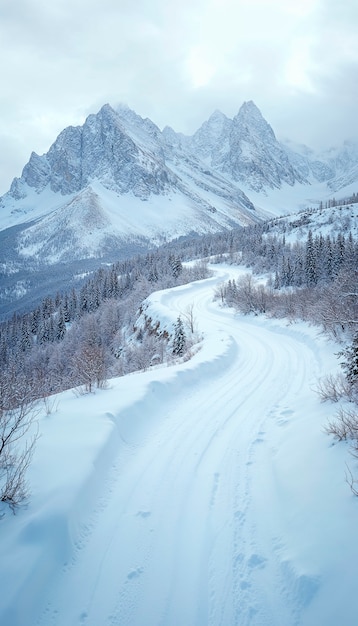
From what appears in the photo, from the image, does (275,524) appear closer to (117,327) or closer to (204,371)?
(204,371)

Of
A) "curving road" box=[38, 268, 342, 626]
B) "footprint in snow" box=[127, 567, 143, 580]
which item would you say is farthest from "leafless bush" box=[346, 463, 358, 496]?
"footprint in snow" box=[127, 567, 143, 580]

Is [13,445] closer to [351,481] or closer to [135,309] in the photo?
[351,481]

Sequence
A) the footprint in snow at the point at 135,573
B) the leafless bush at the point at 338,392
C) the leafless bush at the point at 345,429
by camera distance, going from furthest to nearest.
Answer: the leafless bush at the point at 338,392
the leafless bush at the point at 345,429
the footprint in snow at the point at 135,573

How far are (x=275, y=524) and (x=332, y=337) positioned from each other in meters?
12.1

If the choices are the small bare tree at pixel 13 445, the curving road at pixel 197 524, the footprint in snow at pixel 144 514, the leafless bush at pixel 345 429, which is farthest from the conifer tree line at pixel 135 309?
the footprint in snow at pixel 144 514

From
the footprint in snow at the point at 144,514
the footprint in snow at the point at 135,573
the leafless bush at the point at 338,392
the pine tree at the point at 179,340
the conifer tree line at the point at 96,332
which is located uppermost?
the leafless bush at the point at 338,392

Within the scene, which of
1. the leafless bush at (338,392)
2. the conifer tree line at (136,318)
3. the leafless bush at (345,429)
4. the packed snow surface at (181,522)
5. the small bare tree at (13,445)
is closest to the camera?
the packed snow surface at (181,522)

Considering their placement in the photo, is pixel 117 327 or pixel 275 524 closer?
pixel 275 524

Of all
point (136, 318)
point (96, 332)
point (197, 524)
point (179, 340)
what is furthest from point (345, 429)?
point (96, 332)

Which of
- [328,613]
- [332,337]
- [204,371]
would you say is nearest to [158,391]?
[204,371]

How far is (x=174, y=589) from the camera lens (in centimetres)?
402

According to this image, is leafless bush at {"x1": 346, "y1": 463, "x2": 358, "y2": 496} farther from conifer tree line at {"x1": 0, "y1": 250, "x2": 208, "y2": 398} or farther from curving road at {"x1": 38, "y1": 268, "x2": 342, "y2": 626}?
conifer tree line at {"x1": 0, "y1": 250, "x2": 208, "y2": 398}

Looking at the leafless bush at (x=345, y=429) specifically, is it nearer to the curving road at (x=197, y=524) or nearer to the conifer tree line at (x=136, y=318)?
the conifer tree line at (x=136, y=318)

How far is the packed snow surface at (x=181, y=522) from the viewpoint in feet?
12.0
